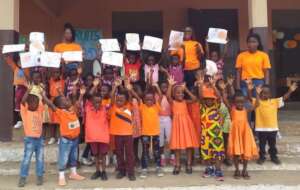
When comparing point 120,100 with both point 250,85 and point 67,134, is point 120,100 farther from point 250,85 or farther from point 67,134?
point 250,85

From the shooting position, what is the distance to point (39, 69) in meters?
8.19

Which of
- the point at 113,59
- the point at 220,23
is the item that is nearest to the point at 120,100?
the point at 113,59

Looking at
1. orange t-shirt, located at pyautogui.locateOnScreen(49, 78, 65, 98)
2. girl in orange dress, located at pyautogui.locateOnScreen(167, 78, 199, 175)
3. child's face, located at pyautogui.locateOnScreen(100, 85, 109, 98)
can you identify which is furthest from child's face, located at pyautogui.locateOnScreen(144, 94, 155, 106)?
orange t-shirt, located at pyautogui.locateOnScreen(49, 78, 65, 98)

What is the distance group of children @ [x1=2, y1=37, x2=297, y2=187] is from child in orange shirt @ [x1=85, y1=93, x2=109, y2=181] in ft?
0.05

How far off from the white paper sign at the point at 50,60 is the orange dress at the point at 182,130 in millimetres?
1949

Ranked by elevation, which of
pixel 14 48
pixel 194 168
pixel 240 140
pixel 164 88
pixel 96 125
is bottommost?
pixel 194 168

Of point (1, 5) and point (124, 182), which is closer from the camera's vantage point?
point (124, 182)

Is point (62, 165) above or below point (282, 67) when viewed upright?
below

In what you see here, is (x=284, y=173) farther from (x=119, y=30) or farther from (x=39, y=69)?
(x=119, y=30)

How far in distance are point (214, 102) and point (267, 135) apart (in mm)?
1109

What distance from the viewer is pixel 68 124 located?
7070mm

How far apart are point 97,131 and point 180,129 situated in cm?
126

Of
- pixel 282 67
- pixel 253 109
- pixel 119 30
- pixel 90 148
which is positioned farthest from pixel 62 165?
pixel 282 67

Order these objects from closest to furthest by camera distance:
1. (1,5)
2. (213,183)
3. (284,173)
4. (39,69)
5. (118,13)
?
(213,183)
(284,173)
(39,69)
(1,5)
(118,13)
